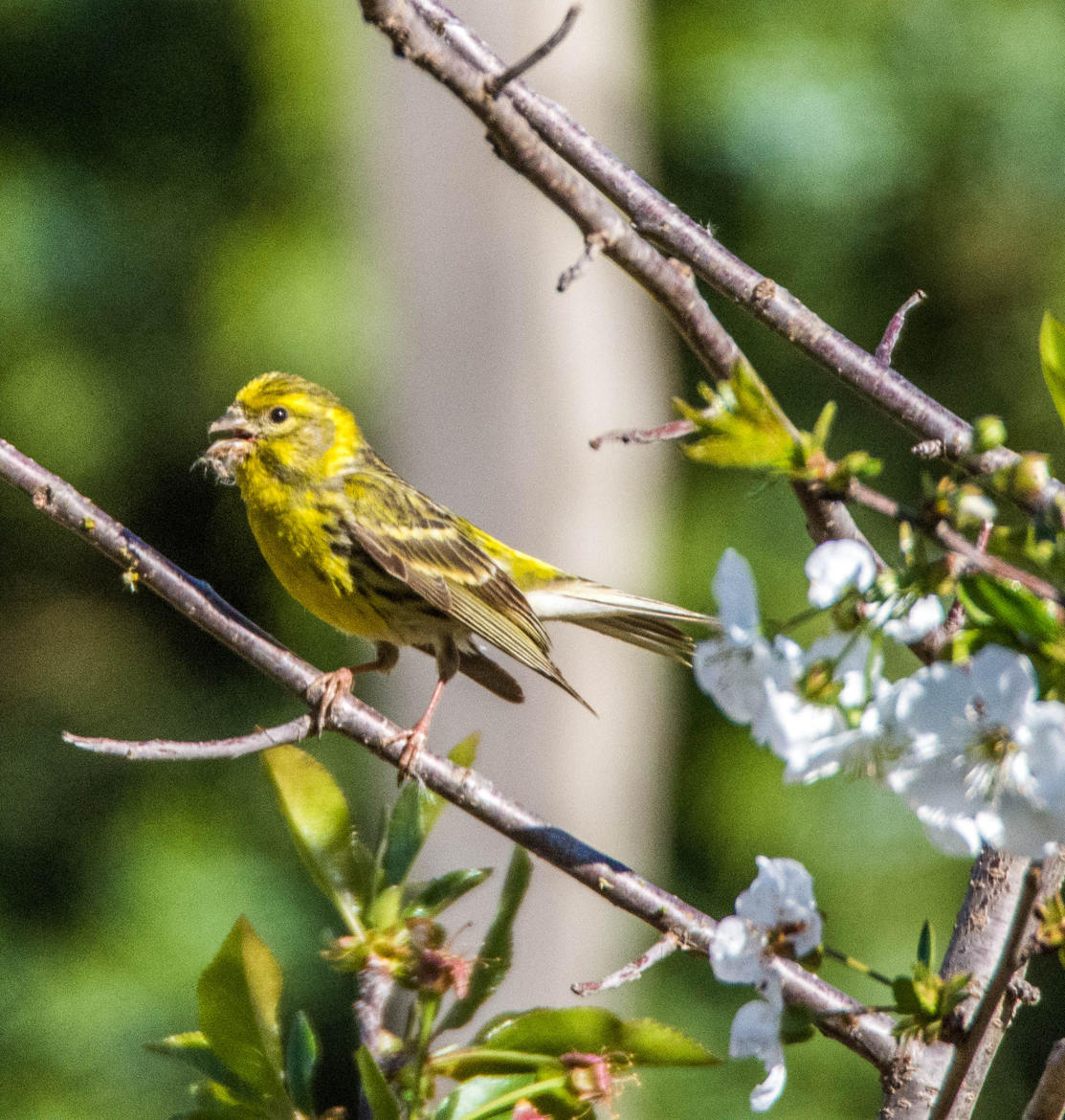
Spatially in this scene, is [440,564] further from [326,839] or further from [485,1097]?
[485,1097]

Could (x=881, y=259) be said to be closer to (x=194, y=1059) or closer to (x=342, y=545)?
(x=342, y=545)

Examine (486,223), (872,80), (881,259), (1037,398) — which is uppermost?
(872,80)

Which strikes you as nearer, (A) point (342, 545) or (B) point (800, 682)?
(B) point (800, 682)

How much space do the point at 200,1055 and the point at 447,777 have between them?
336mm

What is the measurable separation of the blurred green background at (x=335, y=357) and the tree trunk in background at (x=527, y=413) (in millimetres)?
204

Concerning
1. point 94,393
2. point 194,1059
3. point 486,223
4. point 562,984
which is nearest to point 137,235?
point 94,393

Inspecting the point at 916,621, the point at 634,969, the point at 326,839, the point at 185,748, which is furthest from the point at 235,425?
the point at 916,621

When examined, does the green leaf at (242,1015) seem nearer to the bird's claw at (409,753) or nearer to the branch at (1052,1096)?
the bird's claw at (409,753)

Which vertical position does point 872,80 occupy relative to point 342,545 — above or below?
above

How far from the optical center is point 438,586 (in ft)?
8.73

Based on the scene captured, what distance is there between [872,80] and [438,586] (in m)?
3.31

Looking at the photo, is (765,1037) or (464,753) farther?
(464,753)

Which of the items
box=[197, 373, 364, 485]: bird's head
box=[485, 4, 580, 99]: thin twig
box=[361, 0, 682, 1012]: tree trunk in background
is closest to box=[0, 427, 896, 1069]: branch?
box=[485, 4, 580, 99]: thin twig

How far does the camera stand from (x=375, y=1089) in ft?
2.97
